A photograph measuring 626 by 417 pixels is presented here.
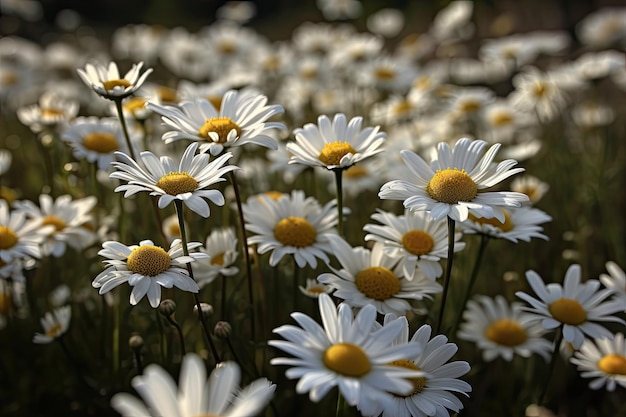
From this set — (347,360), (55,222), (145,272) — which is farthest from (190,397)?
(55,222)

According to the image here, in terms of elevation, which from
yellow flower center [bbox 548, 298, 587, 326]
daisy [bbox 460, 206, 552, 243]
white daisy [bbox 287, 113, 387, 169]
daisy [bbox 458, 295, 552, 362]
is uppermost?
white daisy [bbox 287, 113, 387, 169]

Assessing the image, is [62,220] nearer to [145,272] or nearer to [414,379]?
[145,272]

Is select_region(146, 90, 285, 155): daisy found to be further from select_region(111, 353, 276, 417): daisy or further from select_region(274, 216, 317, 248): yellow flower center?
select_region(111, 353, 276, 417): daisy

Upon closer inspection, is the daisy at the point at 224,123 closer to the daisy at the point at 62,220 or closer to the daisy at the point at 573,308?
the daisy at the point at 62,220

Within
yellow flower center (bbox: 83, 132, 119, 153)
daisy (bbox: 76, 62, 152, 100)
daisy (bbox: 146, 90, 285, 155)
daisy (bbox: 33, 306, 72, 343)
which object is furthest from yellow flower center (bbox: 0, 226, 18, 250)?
daisy (bbox: 146, 90, 285, 155)

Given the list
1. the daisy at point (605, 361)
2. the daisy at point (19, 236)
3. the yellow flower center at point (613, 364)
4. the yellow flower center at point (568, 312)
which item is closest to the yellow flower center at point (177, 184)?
the daisy at point (19, 236)

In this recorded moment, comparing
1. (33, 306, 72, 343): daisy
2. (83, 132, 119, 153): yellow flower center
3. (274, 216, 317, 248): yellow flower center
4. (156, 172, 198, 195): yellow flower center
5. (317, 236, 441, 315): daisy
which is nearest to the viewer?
(156, 172, 198, 195): yellow flower center

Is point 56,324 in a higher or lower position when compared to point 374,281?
lower
